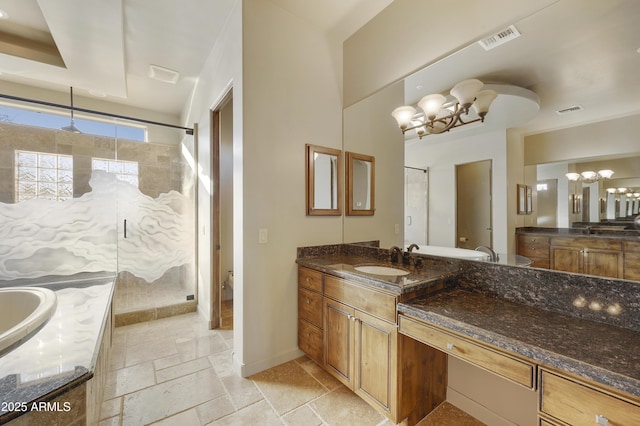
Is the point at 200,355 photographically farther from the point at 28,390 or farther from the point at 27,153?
the point at 27,153

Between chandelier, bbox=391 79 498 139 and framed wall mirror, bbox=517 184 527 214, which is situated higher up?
chandelier, bbox=391 79 498 139

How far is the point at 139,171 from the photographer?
3047 millimetres

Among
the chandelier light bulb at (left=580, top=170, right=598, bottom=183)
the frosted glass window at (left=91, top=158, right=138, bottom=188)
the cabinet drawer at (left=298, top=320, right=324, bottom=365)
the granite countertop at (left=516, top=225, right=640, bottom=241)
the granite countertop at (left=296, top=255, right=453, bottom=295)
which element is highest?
the frosted glass window at (left=91, top=158, right=138, bottom=188)

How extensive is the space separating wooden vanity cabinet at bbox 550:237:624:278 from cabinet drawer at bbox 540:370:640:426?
61 centimetres

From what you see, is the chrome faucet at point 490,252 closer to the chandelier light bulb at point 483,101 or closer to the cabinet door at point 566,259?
the cabinet door at point 566,259

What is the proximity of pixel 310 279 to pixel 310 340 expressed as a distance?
49cm

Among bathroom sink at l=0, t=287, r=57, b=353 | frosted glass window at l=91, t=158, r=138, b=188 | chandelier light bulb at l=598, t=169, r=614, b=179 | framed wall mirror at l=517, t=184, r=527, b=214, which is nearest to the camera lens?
chandelier light bulb at l=598, t=169, r=614, b=179

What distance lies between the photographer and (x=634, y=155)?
1.15 meters

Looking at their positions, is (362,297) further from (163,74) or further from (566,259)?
(163,74)

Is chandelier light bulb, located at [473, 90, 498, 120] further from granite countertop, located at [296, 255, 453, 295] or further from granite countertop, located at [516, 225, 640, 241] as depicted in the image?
granite countertop, located at [296, 255, 453, 295]

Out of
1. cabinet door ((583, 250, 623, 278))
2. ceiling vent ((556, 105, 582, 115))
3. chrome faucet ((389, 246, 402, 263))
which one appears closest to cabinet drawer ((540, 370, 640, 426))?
cabinet door ((583, 250, 623, 278))

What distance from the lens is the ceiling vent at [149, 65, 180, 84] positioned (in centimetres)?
304

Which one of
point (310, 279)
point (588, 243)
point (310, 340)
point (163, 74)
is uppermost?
point (163, 74)


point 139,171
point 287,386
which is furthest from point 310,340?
point 139,171
